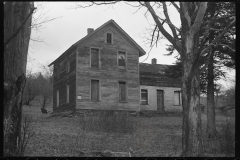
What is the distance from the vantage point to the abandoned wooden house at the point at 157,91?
26969 millimetres

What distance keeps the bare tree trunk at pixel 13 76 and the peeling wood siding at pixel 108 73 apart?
567 inches

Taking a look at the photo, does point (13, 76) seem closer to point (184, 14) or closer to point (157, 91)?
point (184, 14)

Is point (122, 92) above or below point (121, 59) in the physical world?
below

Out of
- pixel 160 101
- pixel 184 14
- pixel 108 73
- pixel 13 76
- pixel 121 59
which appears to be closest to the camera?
pixel 13 76

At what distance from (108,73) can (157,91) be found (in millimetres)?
6720

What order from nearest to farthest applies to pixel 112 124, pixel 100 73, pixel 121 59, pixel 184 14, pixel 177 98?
1. pixel 184 14
2. pixel 112 124
3. pixel 100 73
4. pixel 121 59
5. pixel 177 98

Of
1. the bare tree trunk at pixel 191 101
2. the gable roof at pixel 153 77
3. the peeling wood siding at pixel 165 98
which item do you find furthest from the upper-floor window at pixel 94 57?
the bare tree trunk at pixel 191 101

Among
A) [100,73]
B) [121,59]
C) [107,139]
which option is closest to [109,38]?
[121,59]

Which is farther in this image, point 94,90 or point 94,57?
point 94,57

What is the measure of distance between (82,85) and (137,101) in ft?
15.4

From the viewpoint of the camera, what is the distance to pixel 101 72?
22641mm

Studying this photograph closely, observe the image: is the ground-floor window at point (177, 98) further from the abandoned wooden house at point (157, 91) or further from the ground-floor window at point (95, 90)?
the ground-floor window at point (95, 90)

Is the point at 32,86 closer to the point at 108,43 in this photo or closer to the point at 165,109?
the point at 108,43
